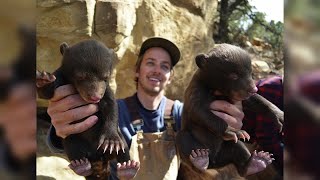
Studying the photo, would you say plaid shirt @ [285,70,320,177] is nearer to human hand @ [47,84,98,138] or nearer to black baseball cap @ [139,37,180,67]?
human hand @ [47,84,98,138]

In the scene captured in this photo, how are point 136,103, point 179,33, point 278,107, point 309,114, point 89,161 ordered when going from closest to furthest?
point 309,114 → point 89,161 → point 278,107 → point 136,103 → point 179,33

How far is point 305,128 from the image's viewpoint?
2.68ft

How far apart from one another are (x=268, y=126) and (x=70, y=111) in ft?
3.64

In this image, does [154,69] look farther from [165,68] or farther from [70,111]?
[70,111]

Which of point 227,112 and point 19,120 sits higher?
point 19,120

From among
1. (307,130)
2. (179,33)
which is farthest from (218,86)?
(179,33)

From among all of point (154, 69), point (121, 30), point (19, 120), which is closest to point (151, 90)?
point (154, 69)

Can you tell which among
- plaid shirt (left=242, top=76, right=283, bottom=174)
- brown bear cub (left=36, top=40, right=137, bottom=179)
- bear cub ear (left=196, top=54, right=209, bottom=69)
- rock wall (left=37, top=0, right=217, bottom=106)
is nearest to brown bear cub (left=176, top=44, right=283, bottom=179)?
bear cub ear (left=196, top=54, right=209, bottom=69)

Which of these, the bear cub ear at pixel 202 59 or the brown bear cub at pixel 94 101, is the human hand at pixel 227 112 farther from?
the brown bear cub at pixel 94 101

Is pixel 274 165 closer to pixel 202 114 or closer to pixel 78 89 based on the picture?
pixel 202 114

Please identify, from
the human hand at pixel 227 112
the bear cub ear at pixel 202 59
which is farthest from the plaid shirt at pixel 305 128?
the bear cub ear at pixel 202 59

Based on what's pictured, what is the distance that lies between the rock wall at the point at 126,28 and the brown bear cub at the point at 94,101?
200cm

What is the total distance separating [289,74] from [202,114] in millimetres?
1289

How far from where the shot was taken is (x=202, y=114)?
2.08 metres
